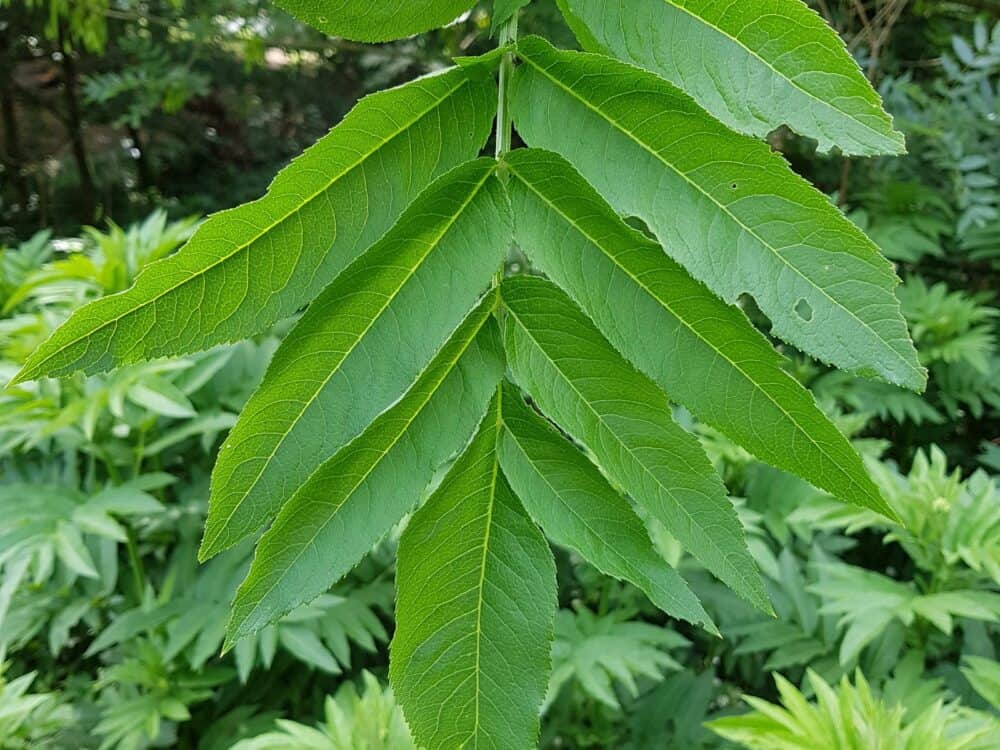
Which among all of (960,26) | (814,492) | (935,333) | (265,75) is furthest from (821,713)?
(265,75)

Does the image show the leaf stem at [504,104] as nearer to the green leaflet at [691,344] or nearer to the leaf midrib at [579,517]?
the green leaflet at [691,344]

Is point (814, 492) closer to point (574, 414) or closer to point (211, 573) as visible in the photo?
point (211, 573)

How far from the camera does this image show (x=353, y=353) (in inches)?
14.7

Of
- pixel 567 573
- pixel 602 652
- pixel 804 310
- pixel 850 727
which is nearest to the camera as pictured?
pixel 804 310

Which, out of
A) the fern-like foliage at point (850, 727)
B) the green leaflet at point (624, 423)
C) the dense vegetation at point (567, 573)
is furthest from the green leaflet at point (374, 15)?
the fern-like foliage at point (850, 727)

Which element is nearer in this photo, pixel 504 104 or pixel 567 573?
pixel 504 104

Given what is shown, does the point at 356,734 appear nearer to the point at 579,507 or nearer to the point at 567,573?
the point at 567,573

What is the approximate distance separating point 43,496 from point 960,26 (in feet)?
9.97

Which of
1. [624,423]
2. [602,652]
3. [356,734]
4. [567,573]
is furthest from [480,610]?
[567,573]

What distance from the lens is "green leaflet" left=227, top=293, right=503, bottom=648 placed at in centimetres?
37

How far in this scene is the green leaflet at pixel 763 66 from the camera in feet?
1.05

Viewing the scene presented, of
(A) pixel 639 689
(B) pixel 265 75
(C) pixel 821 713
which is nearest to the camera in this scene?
(C) pixel 821 713

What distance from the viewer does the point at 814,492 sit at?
5.18 ft

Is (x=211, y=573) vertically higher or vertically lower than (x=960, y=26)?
lower
